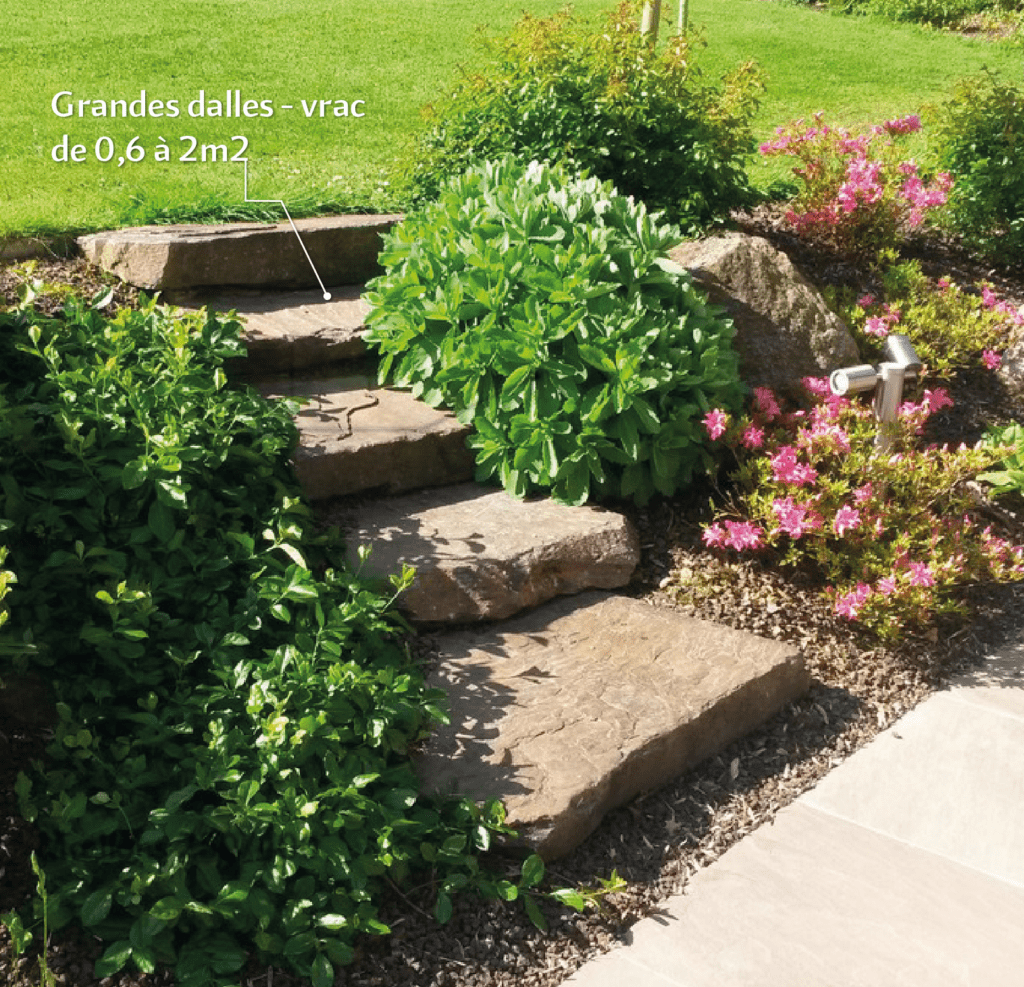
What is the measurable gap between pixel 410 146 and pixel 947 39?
10880mm

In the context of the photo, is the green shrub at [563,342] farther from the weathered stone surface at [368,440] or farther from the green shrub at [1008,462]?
the green shrub at [1008,462]

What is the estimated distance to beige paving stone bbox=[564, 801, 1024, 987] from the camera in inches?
101

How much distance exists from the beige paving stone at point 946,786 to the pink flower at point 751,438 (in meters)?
1.03

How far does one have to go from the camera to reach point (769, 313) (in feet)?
15.9

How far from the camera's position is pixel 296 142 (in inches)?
286

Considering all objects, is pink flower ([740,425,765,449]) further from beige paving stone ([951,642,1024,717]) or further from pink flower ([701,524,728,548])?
beige paving stone ([951,642,1024,717])

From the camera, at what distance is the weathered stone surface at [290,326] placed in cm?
435

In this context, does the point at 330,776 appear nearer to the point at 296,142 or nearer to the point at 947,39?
the point at 296,142

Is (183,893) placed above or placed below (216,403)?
below

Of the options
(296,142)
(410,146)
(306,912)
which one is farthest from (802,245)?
(306,912)

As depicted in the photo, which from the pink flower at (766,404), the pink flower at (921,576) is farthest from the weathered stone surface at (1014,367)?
the pink flower at (921,576)

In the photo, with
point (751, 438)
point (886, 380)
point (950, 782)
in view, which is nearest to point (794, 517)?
point (751, 438)

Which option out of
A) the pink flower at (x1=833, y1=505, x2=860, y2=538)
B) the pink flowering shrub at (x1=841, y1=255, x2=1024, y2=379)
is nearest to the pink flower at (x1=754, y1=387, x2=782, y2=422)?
the pink flower at (x1=833, y1=505, x2=860, y2=538)

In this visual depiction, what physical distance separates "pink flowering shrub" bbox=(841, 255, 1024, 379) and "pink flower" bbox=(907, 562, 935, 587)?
5.30 ft
